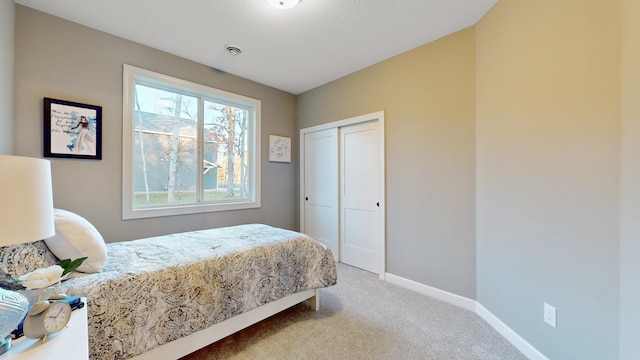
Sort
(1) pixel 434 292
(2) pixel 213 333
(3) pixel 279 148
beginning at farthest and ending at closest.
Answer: (3) pixel 279 148
(1) pixel 434 292
(2) pixel 213 333

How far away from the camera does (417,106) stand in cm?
259

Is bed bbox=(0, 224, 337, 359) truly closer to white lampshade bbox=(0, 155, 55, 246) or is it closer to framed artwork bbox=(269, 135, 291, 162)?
white lampshade bbox=(0, 155, 55, 246)

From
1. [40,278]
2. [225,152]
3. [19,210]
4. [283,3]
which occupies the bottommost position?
[40,278]

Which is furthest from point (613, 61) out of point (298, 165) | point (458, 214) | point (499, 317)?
point (298, 165)

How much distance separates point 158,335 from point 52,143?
6.48 ft

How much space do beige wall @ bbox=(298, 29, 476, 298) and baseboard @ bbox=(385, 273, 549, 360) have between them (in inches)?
2.5

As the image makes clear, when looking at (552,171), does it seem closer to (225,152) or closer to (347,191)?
(347,191)

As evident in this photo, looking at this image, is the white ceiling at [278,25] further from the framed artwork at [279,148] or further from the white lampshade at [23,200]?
the white lampshade at [23,200]

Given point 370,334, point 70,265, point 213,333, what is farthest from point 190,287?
point 370,334

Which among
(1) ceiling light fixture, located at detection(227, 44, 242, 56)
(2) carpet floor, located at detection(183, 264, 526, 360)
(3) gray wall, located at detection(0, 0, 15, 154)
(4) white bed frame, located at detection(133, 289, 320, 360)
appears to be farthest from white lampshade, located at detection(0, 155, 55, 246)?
(1) ceiling light fixture, located at detection(227, 44, 242, 56)

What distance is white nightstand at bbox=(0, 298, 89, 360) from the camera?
2.48 feet

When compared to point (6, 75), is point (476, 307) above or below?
below

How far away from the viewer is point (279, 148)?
381cm

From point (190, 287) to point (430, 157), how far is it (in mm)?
2342
